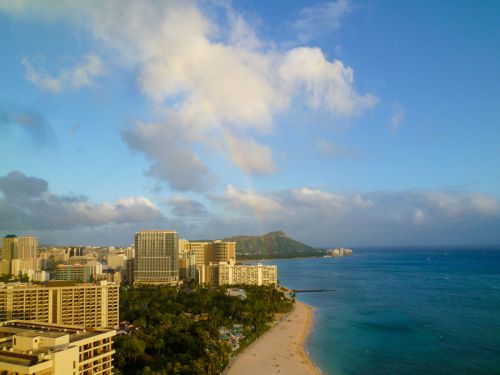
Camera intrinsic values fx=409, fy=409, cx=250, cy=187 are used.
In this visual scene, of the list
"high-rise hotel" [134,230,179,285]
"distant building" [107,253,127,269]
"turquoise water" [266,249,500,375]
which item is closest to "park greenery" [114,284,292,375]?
"turquoise water" [266,249,500,375]

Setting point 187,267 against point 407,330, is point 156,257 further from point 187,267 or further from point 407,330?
point 407,330

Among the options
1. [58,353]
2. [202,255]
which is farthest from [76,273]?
[58,353]

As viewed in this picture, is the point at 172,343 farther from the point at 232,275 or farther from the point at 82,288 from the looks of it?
the point at 232,275

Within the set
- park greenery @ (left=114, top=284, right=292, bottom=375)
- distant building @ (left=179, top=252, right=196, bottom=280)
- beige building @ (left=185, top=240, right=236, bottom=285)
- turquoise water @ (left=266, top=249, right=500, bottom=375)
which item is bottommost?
turquoise water @ (left=266, top=249, right=500, bottom=375)

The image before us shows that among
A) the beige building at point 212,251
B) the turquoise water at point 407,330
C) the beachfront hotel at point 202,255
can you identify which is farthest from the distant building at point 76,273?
the turquoise water at point 407,330

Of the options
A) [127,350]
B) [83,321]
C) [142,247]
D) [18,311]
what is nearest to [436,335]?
[127,350]

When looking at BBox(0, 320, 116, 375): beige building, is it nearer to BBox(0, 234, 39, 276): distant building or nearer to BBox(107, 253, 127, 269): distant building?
BBox(0, 234, 39, 276): distant building
